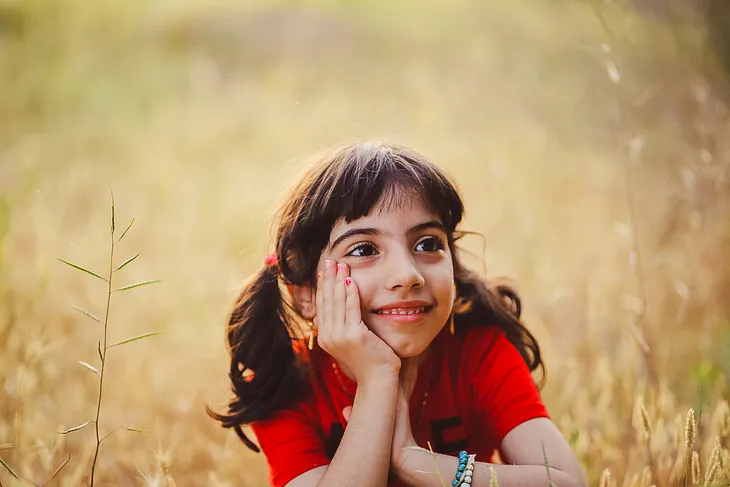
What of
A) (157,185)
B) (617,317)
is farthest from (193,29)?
(617,317)

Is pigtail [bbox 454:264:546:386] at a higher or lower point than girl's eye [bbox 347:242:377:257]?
lower

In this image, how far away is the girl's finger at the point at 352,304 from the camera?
Result: 6.56ft

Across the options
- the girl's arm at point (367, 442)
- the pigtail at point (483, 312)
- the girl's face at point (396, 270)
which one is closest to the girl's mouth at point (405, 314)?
the girl's face at point (396, 270)

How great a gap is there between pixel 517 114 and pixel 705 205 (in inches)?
105

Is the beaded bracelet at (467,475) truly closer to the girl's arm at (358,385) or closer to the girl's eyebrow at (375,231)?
the girl's arm at (358,385)

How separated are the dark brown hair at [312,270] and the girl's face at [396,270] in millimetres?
51

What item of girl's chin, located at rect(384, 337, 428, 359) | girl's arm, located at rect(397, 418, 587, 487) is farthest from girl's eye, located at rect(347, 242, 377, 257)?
girl's arm, located at rect(397, 418, 587, 487)

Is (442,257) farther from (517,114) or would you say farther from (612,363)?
(517,114)

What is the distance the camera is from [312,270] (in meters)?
2.22

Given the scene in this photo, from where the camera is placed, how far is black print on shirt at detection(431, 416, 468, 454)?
7.44 ft

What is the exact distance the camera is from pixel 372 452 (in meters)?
1.90

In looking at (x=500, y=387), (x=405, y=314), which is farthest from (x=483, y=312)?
(x=405, y=314)

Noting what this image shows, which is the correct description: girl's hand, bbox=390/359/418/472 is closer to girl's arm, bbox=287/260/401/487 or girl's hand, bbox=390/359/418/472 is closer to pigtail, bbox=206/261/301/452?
girl's arm, bbox=287/260/401/487

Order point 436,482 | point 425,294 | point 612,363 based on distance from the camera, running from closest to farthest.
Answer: point 436,482 → point 425,294 → point 612,363
